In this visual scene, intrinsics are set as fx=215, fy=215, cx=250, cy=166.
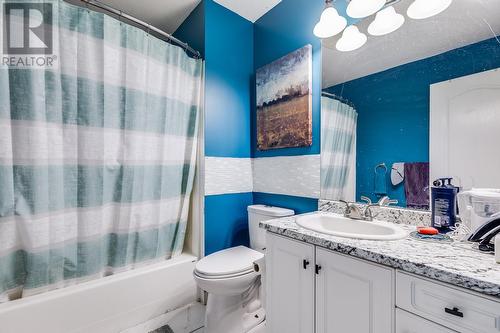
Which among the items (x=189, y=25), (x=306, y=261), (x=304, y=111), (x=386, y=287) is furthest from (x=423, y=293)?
(x=189, y=25)

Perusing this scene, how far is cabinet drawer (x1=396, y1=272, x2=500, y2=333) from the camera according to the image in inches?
21.8

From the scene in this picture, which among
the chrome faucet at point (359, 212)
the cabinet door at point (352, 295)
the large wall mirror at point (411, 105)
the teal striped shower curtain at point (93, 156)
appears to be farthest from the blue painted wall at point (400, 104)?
the teal striped shower curtain at point (93, 156)

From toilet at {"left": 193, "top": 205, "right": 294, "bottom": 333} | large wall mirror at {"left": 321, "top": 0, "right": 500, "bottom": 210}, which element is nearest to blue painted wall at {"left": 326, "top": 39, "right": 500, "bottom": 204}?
large wall mirror at {"left": 321, "top": 0, "right": 500, "bottom": 210}

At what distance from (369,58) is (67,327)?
2297 mm

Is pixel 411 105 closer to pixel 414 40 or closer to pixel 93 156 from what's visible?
pixel 414 40

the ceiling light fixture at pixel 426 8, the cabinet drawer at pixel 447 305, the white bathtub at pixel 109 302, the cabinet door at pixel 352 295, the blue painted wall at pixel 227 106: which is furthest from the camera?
the blue painted wall at pixel 227 106

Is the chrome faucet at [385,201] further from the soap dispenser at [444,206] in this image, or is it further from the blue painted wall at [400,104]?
the soap dispenser at [444,206]

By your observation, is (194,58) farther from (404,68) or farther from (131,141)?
(404,68)

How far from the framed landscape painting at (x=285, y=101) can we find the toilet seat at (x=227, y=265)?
86cm

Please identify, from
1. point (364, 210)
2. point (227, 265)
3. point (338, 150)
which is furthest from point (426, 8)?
point (227, 265)

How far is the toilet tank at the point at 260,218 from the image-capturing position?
1.57 meters

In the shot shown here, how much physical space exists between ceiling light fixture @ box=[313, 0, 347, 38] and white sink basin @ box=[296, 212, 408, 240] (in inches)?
44.1

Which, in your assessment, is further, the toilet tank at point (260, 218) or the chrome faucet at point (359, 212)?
the toilet tank at point (260, 218)

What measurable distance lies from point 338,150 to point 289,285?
86 centimetres
